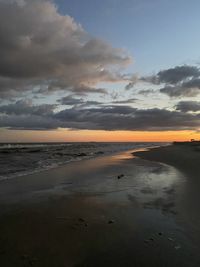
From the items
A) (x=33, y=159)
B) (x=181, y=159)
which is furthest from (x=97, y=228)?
(x=33, y=159)

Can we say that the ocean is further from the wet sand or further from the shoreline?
the shoreline

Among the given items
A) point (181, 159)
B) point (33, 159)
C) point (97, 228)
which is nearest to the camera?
point (97, 228)

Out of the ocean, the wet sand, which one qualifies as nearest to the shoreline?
the wet sand

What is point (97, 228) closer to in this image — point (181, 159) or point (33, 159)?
point (181, 159)

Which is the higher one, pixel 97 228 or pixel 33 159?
pixel 97 228

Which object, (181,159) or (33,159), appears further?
(33,159)

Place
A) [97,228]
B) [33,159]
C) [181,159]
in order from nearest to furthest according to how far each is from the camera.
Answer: [97,228] < [181,159] < [33,159]

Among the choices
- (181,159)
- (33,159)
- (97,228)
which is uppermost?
(181,159)

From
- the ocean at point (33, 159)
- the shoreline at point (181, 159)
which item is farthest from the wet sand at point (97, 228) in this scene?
the shoreline at point (181, 159)

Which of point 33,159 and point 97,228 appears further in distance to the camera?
point 33,159

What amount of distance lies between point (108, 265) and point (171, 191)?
7932 millimetres

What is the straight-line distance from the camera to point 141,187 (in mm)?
14094

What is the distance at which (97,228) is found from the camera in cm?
782

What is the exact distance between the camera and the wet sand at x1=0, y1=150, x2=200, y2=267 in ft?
19.5
